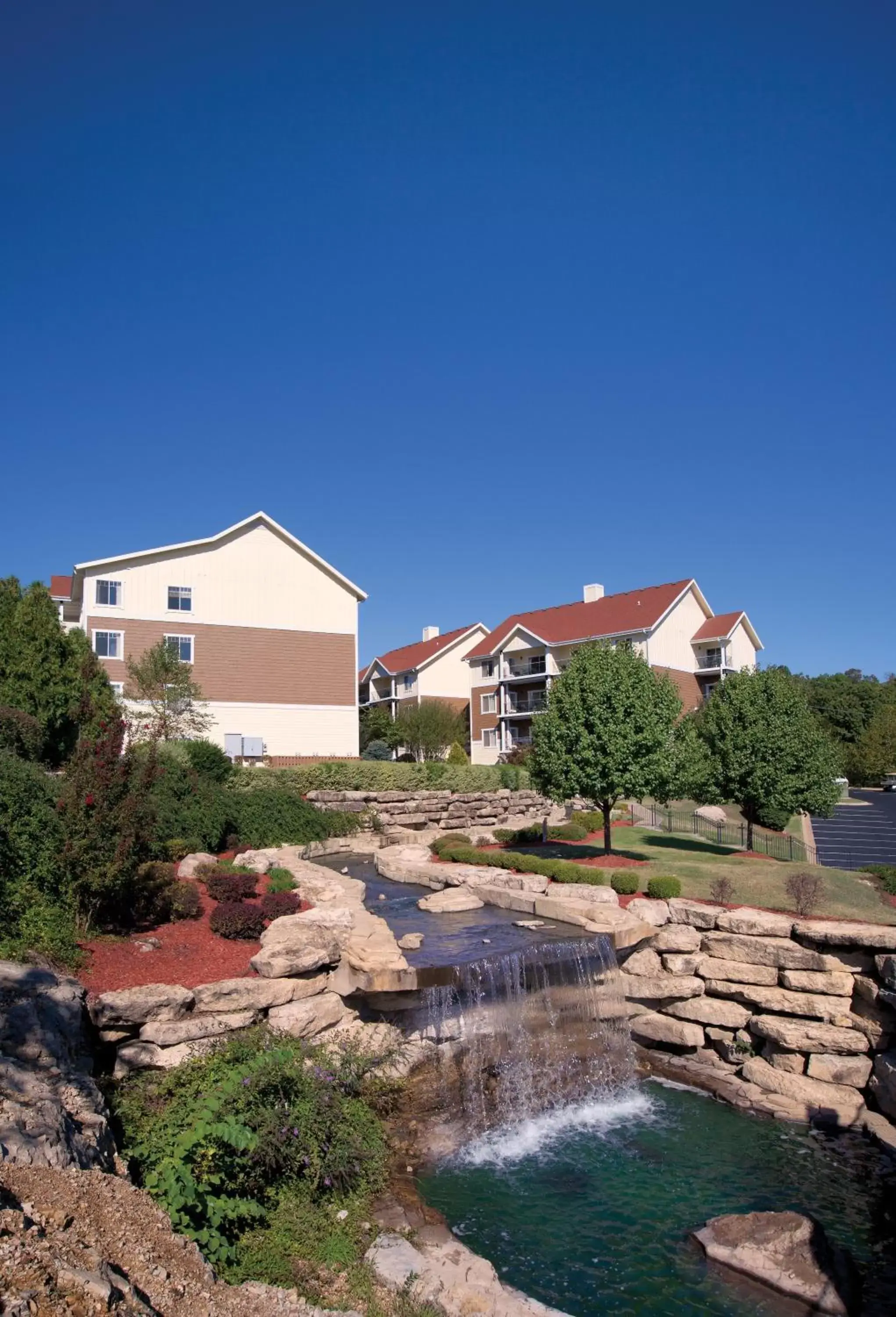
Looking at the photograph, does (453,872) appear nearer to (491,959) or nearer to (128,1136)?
(491,959)

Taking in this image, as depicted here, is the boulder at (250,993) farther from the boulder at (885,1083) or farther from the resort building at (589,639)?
the resort building at (589,639)

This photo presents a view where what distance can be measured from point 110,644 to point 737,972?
30275 millimetres

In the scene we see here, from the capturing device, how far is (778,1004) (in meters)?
14.0

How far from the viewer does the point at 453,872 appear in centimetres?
2073

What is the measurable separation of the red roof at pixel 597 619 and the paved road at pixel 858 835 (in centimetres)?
1520

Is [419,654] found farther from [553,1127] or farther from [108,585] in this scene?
[553,1127]

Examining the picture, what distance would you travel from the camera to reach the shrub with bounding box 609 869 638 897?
1778cm

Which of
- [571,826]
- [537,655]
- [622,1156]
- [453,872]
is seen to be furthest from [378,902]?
[537,655]

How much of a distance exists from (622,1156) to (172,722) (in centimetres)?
2861

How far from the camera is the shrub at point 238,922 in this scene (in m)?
13.3

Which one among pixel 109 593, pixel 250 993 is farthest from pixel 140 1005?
pixel 109 593

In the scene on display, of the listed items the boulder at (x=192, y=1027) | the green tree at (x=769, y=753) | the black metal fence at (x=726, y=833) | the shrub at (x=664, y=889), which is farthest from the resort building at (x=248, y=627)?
the boulder at (x=192, y=1027)

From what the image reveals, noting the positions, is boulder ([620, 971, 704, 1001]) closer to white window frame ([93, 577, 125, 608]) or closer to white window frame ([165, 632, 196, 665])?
white window frame ([165, 632, 196, 665])

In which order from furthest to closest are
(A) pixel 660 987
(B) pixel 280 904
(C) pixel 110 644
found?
(C) pixel 110 644 → (A) pixel 660 987 → (B) pixel 280 904
